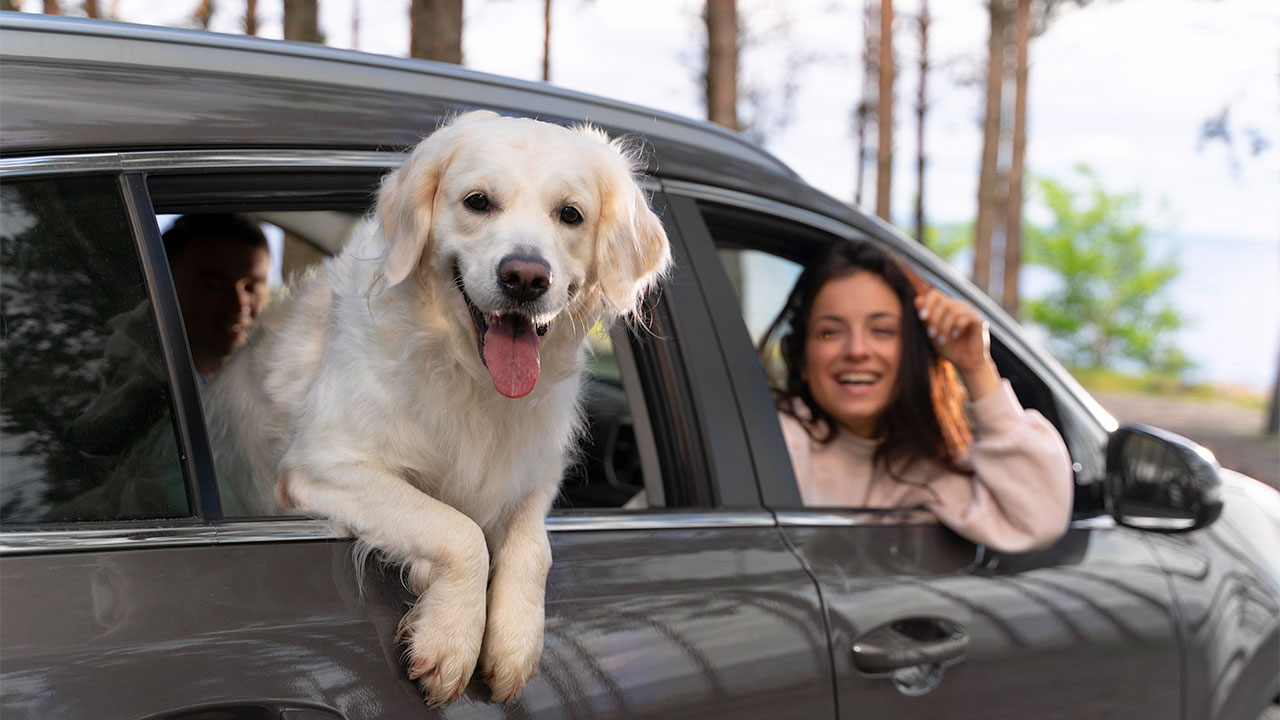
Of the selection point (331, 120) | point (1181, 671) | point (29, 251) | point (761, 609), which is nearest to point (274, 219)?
point (331, 120)

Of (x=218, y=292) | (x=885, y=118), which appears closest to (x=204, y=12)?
(x=885, y=118)

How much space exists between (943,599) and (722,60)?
8.39 m

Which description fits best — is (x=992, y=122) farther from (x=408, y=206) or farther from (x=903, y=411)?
(x=408, y=206)

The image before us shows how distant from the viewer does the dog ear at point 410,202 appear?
1.99 m

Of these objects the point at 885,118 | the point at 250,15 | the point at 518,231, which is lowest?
the point at 518,231

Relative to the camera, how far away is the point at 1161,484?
298 cm

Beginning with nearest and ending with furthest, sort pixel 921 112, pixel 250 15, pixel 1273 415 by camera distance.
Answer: pixel 250 15, pixel 1273 415, pixel 921 112

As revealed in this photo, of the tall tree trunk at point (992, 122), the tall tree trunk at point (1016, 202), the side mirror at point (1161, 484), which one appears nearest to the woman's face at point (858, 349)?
the side mirror at point (1161, 484)

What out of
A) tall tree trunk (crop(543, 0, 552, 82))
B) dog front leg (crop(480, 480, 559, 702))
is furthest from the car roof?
tall tree trunk (crop(543, 0, 552, 82))

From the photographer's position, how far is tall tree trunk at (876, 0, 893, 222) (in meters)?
18.5

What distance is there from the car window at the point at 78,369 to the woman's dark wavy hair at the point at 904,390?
5.99 feet

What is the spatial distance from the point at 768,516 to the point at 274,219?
5.98 ft

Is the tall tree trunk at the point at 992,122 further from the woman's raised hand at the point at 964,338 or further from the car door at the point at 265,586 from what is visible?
the car door at the point at 265,586

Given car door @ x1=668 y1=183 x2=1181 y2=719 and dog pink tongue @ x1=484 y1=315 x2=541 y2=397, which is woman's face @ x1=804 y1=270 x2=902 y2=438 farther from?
dog pink tongue @ x1=484 y1=315 x2=541 y2=397
